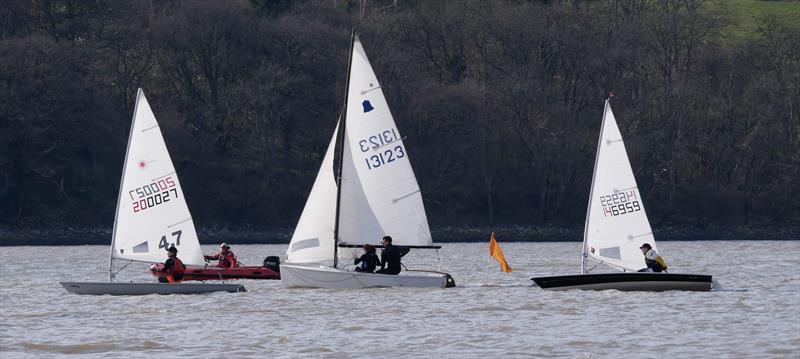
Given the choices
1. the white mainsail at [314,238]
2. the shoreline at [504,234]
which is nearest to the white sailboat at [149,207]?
the white mainsail at [314,238]

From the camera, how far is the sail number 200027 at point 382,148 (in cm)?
3331

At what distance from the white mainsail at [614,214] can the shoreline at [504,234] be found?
4067 cm

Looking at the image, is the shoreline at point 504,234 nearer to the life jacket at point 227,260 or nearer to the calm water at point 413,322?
the calm water at point 413,322

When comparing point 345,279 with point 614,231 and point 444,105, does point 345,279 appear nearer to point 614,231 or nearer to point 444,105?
point 614,231

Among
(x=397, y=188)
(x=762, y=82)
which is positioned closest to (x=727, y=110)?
(x=762, y=82)

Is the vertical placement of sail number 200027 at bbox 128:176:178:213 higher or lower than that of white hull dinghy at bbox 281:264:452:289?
higher

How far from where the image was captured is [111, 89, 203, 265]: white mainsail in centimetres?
3338

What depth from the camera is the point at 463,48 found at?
79.4 m

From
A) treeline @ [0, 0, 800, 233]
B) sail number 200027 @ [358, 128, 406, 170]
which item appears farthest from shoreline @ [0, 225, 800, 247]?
sail number 200027 @ [358, 128, 406, 170]

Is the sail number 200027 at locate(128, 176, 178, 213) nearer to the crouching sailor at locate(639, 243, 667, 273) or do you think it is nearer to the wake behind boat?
the wake behind boat

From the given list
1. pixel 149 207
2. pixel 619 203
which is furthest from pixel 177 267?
pixel 619 203

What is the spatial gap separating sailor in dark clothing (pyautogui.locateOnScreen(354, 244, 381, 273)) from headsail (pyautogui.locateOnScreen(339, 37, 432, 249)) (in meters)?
0.54

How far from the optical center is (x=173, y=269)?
108 ft

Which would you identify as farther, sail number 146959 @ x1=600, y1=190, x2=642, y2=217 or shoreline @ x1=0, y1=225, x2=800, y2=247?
shoreline @ x1=0, y1=225, x2=800, y2=247
